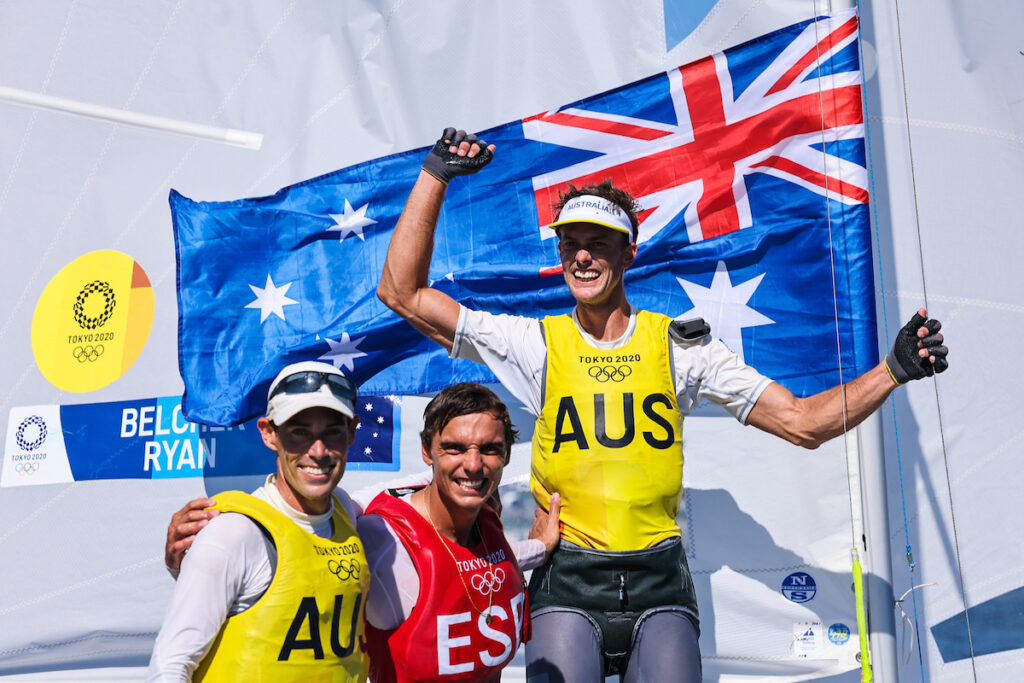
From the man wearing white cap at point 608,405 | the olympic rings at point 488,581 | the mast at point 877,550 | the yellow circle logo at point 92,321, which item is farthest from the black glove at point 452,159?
the yellow circle logo at point 92,321

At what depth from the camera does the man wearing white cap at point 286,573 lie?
1.87 m

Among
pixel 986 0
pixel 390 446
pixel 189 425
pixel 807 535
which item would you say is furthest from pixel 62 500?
pixel 986 0

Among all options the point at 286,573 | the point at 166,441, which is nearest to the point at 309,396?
the point at 286,573

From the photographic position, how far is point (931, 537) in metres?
3.63

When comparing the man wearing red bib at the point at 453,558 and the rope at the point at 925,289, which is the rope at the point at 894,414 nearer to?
the rope at the point at 925,289

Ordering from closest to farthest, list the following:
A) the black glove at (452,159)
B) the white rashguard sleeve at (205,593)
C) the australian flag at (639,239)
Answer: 1. the white rashguard sleeve at (205,593)
2. the black glove at (452,159)
3. the australian flag at (639,239)

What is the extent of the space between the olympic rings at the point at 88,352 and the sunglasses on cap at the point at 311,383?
3.00 meters

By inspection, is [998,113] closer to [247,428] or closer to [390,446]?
[390,446]

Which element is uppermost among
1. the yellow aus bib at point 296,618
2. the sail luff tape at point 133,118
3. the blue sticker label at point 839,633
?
the sail luff tape at point 133,118

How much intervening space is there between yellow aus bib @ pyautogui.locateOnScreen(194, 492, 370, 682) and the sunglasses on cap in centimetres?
24

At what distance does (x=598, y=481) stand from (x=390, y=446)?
1.75m

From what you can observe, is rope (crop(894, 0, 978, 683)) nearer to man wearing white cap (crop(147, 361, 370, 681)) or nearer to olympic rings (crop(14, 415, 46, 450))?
man wearing white cap (crop(147, 361, 370, 681))

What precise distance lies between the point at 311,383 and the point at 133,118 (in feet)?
11.3

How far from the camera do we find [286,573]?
1.97 meters
